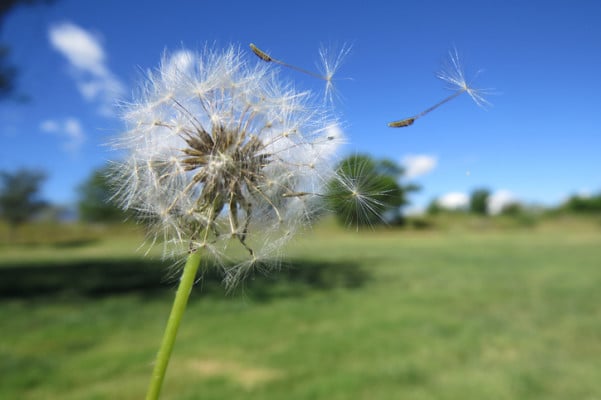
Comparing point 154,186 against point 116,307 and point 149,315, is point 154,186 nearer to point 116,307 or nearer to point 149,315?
point 149,315

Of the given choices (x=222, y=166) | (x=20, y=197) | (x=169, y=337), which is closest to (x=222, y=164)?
(x=222, y=166)

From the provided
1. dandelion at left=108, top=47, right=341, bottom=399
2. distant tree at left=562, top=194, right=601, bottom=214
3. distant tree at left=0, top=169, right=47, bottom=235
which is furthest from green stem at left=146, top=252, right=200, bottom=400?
distant tree at left=562, top=194, right=601, bottom=214

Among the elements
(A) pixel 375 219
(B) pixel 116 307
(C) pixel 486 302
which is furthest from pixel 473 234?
(A) pixel 375 219

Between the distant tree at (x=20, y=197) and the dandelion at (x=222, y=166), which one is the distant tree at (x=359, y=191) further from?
the distant tree at (x=20, y=197)

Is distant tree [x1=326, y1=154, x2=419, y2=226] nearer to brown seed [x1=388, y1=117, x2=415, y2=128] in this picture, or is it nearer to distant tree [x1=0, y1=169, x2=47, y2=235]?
brown seed [x1=388, y1=117, x2=415, y2=128]

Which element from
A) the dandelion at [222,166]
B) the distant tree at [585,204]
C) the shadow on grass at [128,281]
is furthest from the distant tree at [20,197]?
the distant tree at [585,204]
